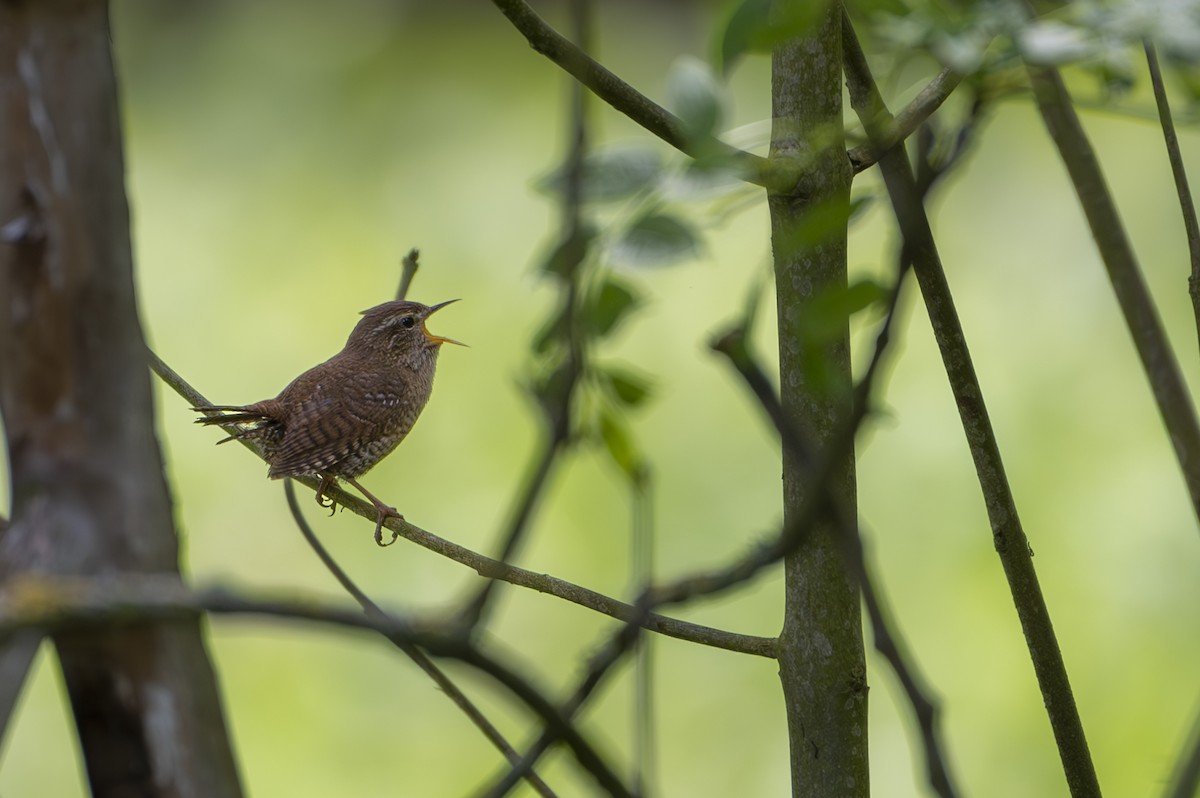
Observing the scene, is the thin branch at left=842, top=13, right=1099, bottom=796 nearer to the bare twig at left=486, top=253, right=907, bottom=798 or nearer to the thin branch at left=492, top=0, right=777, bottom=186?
the thin branch at left=492, top=0, right=777, bottom=186

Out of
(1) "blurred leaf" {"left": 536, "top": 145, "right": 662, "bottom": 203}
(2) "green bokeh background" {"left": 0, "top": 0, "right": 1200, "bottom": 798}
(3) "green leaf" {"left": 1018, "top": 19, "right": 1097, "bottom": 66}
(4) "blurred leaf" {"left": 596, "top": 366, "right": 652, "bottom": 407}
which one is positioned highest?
(2) "green bokeh background" {"left": 0, "top": 0, "right": 1200, "bottom": 798}

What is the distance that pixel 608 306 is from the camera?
1.00m

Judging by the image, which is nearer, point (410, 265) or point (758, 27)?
point (758, 27)

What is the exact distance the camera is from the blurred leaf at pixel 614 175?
93cm

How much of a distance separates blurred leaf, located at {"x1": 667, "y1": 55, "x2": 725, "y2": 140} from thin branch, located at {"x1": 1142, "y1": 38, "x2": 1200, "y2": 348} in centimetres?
60

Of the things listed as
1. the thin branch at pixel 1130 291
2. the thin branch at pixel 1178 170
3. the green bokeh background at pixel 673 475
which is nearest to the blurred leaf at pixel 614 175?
the thin branch at pixel 1178 170

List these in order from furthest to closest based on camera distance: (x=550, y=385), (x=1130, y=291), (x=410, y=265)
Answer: (x=410, y=265)
(x=1130, y=291)
(x=550, y=385)

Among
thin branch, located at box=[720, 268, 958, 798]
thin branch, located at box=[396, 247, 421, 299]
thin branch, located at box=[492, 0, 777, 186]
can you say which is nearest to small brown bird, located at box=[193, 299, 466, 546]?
thin branch, located at box=[396, 247, 421, 299]

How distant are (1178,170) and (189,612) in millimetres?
1259

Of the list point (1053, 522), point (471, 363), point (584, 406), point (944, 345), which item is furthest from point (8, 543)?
point (471, 363)

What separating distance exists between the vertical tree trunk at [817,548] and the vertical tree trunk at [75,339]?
865 millimetres

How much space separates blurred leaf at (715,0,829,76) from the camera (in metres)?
0.84

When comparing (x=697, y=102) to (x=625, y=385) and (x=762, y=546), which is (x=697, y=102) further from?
(x=762, y=546)

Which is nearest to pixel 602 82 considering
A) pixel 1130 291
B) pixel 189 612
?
pixel 189 612
